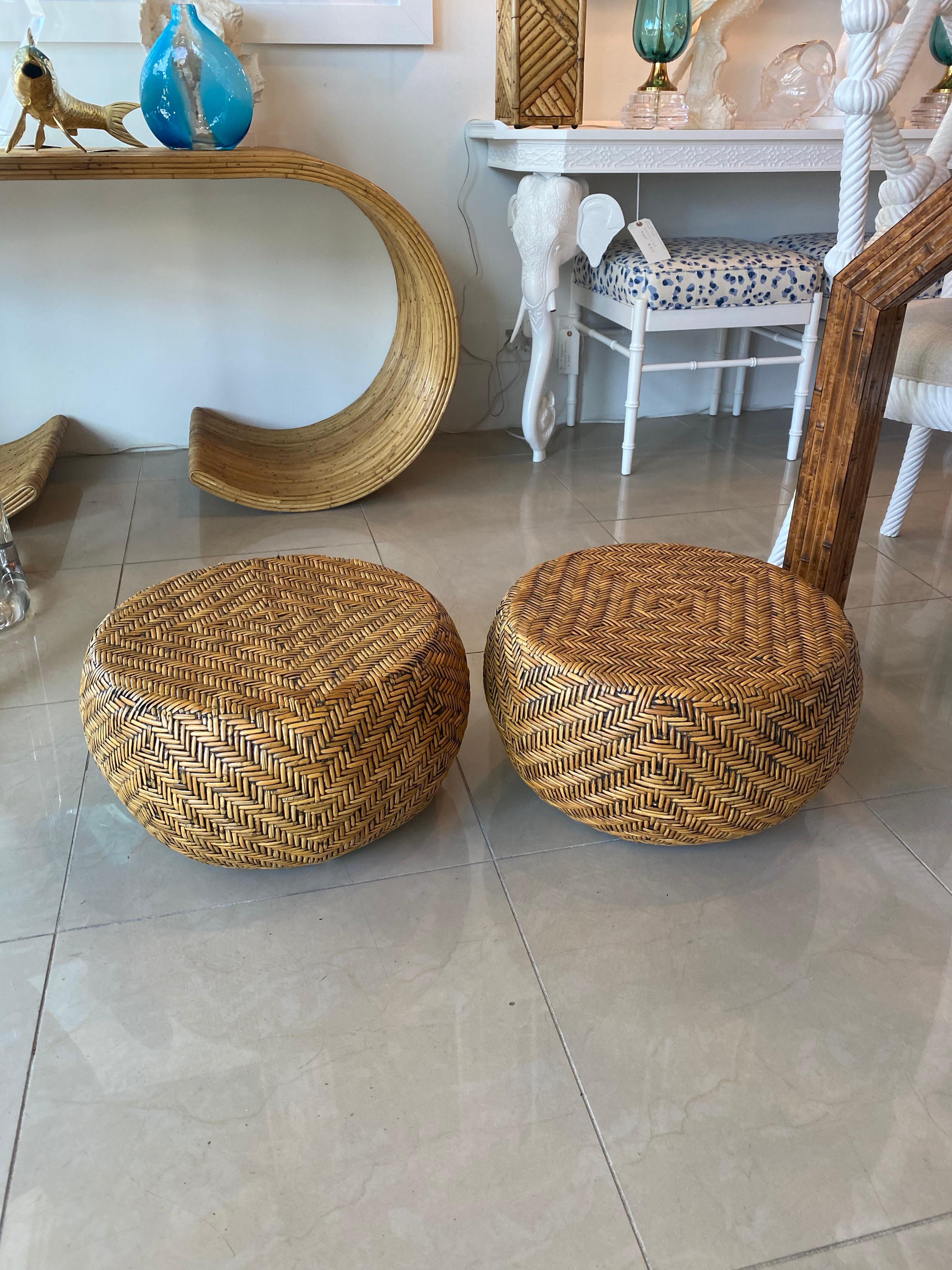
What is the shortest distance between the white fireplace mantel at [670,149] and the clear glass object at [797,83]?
17cm

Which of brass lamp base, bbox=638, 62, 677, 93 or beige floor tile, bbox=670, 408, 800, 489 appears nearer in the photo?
brass lamp base, bbox=638, 62, 677, 93

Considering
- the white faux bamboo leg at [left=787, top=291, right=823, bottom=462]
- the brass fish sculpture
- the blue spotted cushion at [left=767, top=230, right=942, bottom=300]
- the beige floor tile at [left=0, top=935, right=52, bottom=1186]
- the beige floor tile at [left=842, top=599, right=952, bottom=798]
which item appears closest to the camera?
the beige floor tile at [left=0, top=935, right=52, bottom=1186]

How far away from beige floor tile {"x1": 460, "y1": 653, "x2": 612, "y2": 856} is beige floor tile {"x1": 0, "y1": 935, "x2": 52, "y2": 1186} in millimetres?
601

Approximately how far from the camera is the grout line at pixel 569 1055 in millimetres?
913

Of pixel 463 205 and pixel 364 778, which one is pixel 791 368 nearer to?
pixel 463 205

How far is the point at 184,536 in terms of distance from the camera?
236cm

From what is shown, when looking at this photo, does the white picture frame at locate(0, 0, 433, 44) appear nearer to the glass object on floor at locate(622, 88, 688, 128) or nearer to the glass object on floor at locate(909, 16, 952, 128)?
the glass object on floor at locate(622, 88, 688, 128)

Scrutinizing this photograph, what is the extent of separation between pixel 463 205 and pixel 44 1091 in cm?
251

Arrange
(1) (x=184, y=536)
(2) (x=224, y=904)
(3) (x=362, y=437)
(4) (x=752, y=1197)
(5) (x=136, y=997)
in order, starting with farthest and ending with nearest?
(3) (x=362, y=437)
(1) (x=184, y=536)
(2) (x=224, y=904)
(5) (x=136, y=997)
(4) (x=752, y=1197)

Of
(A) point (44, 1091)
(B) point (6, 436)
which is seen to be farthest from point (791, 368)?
(A) point (44, 1091)

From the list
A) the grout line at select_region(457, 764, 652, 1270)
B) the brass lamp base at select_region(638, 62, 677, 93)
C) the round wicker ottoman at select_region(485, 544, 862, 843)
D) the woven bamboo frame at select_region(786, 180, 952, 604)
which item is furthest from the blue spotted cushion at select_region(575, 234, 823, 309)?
the grout line at select_region(457, 764, 652, 1270)

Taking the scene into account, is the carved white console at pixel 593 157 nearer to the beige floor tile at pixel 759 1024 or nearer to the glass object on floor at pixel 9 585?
the glass object on floor at pixel 9 585

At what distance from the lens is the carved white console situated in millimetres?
2369

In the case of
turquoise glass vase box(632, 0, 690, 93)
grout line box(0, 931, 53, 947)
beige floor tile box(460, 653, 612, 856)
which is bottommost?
beige floor tile box(460, 653, 612, 856)
